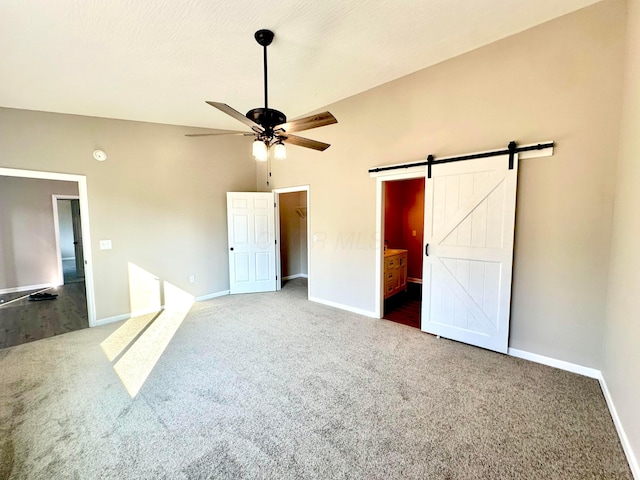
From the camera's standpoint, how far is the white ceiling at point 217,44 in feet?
7.13

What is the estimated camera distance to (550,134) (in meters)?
2.55

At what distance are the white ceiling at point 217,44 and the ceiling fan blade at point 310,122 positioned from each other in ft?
2.89

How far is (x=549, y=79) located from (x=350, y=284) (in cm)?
333

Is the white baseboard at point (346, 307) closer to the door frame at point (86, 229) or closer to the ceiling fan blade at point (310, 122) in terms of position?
the ceiling fan blade at point (310, 122)

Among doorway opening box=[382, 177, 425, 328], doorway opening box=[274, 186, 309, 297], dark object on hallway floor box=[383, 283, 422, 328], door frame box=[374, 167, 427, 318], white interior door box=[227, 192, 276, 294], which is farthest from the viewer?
doorway opening box=[274, 186, 309, 297]

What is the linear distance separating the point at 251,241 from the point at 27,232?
15.9 ft

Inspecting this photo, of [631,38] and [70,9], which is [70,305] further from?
[631,38]

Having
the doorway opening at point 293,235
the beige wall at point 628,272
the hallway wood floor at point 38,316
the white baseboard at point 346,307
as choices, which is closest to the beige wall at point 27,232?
the hallway wood floor at point 38,316

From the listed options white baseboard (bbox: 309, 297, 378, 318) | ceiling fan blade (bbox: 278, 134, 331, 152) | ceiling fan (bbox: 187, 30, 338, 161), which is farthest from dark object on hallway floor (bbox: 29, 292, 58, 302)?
ceiling fan blade (bbox: 278, 134, 331, 152)

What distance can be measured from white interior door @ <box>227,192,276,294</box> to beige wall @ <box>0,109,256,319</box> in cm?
20

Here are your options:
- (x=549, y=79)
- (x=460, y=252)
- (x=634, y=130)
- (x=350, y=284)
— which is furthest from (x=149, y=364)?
(x=549, y=79)

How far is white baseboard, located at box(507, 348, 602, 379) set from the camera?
8.14ft

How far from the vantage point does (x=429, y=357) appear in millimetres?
2900

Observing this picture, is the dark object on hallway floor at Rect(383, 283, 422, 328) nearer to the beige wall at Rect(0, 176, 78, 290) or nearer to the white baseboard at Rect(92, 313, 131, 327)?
the white baseboard at Rect(92, 313, 131, 327)
